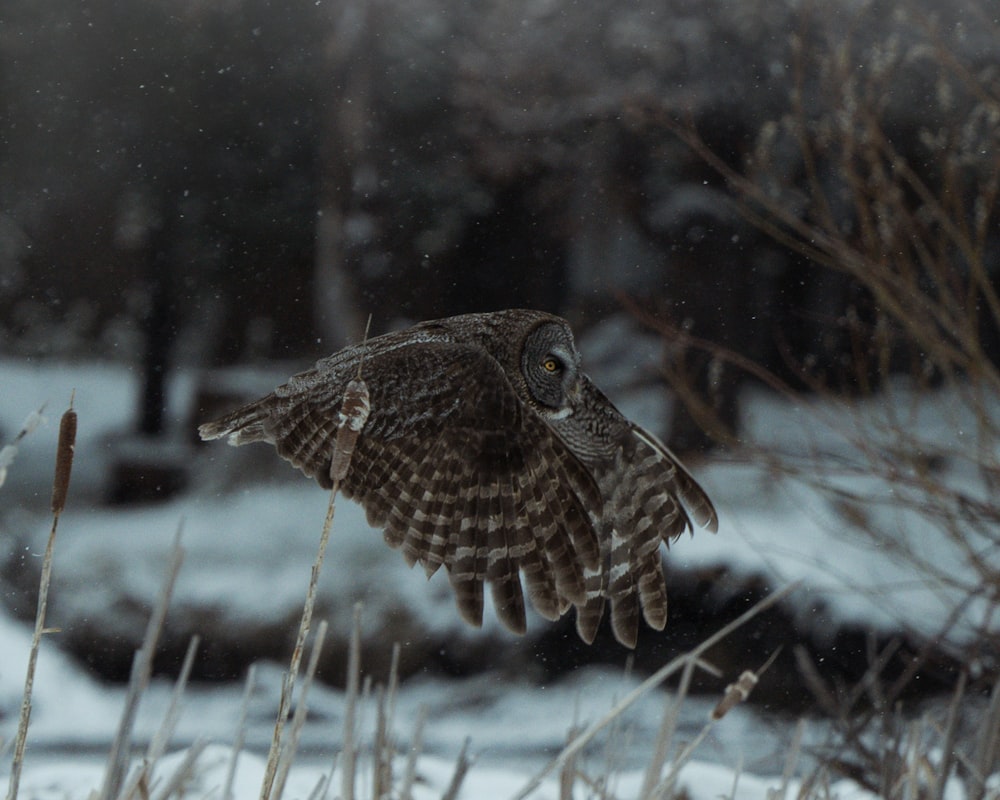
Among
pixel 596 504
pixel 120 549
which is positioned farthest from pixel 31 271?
pixel 596 504

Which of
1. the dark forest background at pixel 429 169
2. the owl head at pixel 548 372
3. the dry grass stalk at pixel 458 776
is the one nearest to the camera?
the dry grass stalk at pixel 458 776

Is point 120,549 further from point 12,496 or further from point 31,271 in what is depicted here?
point 31,271

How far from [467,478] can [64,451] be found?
494 millimetres

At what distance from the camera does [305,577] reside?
8.13 ft

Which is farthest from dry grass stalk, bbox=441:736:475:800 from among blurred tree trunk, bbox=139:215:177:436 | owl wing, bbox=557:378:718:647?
blurred tree trunk, bbox=139:215:177:436

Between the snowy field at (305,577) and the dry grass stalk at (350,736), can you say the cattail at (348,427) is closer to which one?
the dry grass stalk at (350,736)

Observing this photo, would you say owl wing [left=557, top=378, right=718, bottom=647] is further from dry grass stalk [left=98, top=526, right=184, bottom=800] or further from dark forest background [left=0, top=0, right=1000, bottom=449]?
dark forest background [left=0, top=0, right=1000, bottom=449]

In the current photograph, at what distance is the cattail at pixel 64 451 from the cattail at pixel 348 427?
108 millimetres

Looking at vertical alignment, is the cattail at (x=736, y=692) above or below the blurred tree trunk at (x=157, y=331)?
above

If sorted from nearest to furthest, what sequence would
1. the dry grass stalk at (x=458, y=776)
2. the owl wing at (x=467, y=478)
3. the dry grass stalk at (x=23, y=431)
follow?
the dry grass stalk at (x=23, y=431) < the dry grass stalk at (x=458, y=776) < the owl wing at (x=467, y=478)

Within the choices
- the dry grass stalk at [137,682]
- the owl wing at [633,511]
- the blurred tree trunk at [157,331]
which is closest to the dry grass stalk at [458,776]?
the dry grass stalk at [137,682]

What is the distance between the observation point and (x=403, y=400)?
0.83 metres

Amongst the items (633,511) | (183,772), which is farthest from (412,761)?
(633,511)

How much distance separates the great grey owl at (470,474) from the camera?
2.66 feet
